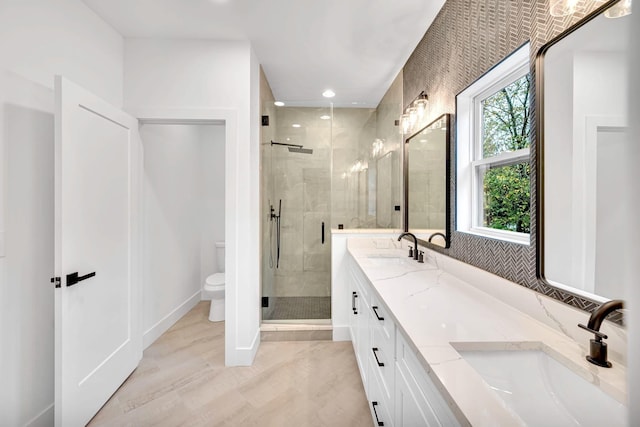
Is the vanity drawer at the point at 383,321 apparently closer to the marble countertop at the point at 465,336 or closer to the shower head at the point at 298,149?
the marble countertop at the point at 465,336

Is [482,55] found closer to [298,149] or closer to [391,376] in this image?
[391,376]

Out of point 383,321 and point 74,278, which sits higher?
point 74,278

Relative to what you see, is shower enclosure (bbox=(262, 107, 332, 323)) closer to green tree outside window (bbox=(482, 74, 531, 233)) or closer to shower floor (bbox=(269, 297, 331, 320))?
shower floor (bbox=(269, 297, 331, 320))

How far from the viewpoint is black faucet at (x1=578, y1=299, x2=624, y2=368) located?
0.74 meters

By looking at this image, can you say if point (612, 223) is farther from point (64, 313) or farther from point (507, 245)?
point (64, 313)

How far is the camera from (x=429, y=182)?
7.01 feet

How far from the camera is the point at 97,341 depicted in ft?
5.78

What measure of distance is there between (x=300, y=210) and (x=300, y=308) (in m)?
1.05

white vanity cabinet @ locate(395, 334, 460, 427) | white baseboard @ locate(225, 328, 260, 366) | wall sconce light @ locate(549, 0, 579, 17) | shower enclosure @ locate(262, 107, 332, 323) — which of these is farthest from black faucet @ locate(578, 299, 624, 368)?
shower enclosure @ locate(262, 107, 332, 323)

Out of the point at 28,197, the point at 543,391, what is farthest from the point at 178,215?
the point at 543,391

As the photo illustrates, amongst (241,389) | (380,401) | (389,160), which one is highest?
(389,160)

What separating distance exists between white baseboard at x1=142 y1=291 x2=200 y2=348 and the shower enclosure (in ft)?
3.41

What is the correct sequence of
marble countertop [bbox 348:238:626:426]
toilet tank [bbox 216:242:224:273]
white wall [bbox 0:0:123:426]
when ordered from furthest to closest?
toilet tank [bbox 216:242:224:273], white wall [bbox 0:0:123:426], marble countertop [bbox 348:238:626:426]

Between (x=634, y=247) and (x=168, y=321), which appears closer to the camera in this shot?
(x=634, y=247)
